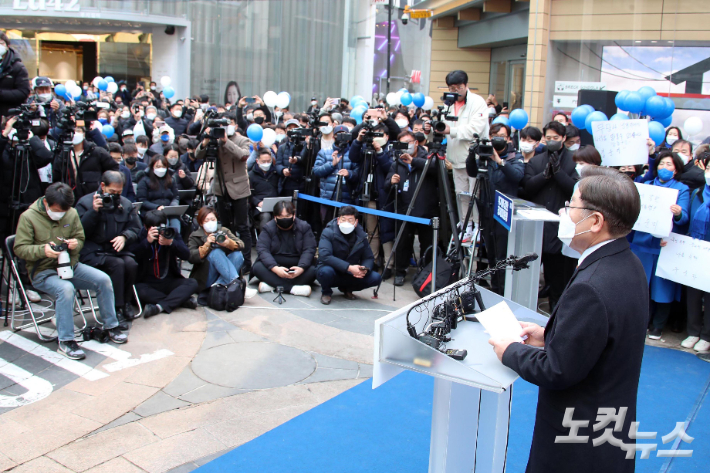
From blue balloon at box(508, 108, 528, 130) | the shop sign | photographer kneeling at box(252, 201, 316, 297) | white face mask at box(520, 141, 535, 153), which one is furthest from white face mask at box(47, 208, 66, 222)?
the shop sign

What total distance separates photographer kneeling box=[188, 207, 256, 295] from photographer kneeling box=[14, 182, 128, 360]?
1390 millimetres

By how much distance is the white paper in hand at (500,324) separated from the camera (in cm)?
230

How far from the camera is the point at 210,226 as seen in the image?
23.0 feet

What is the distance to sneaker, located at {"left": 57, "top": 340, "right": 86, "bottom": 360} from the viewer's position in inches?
209

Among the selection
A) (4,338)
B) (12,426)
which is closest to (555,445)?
(12,426)

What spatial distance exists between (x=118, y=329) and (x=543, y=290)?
4.55 metres

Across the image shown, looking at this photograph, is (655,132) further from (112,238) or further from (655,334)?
→ (112,238)

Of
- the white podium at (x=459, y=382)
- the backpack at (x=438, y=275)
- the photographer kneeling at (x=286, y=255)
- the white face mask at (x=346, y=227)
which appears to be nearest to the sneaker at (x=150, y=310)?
the photographer kneeling at (x=286, y=255)

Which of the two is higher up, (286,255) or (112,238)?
(112,238)

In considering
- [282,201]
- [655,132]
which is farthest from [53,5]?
[655,132]

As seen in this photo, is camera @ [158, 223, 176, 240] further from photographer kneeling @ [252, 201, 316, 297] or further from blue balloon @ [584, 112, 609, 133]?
blue balloon @ [584, 112, 609, 133]

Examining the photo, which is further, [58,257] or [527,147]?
[527,147]

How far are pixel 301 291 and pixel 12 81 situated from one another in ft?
12.6

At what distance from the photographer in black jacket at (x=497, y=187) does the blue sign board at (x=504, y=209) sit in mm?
273
